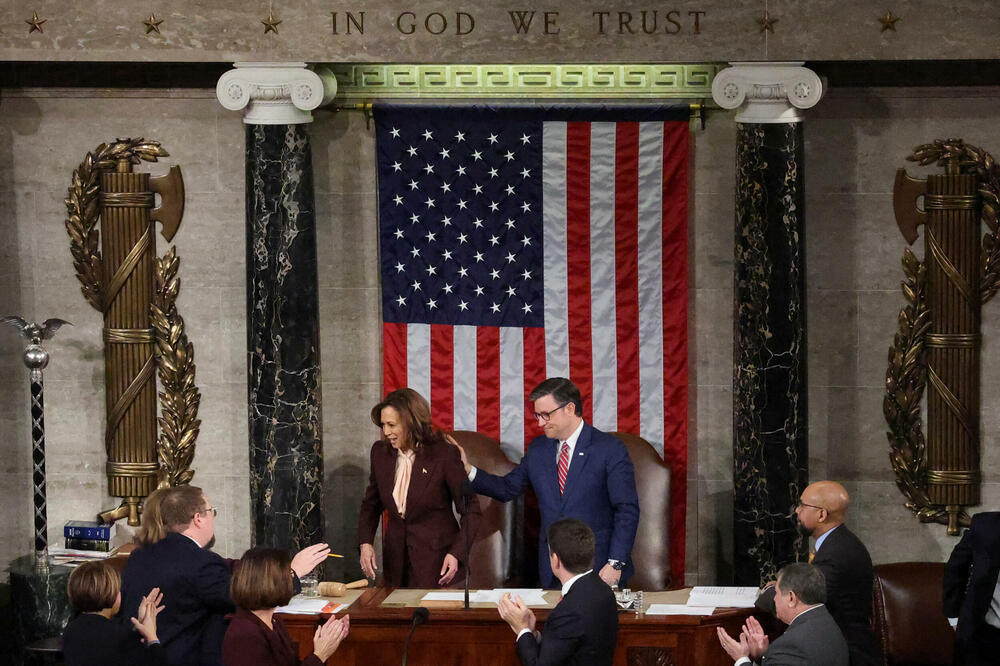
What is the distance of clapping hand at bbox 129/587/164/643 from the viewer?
5840 millimetres

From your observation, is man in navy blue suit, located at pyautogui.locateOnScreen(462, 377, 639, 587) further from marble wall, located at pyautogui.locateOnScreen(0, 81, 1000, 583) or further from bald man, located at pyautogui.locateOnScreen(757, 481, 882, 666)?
marble wall, located at pyautogui.locateOnScreen(0, 81, 1000, 583)

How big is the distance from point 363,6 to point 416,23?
1.24 feet

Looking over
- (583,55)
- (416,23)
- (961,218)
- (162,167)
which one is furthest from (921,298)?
(162,167)

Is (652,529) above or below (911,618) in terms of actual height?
above

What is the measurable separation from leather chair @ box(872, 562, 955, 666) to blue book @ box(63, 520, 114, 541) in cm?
532

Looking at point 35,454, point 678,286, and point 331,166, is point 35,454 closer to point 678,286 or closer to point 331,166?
point 331,166

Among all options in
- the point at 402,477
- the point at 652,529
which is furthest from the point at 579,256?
the point at 402,477

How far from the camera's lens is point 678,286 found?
30.7ft

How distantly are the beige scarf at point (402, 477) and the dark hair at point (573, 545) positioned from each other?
2.46 m

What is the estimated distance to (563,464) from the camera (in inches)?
315

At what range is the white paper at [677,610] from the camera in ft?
22.1

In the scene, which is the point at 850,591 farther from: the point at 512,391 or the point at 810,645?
the point at 512,391

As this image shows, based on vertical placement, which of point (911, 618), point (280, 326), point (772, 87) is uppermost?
point (772, 87)

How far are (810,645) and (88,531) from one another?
569 centimetres
